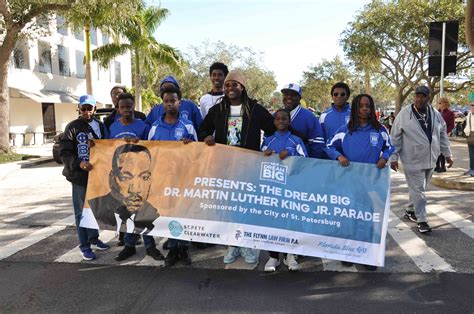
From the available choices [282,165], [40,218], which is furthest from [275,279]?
[40,218]

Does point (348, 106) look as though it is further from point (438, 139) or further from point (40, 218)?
point (40, 218)

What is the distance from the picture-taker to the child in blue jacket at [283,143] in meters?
4.34

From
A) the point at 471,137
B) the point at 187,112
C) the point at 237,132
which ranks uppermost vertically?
the point at 187,112

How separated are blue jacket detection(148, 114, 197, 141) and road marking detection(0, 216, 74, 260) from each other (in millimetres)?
2362

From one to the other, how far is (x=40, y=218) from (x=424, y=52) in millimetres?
26232

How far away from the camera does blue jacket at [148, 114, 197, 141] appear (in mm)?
4621

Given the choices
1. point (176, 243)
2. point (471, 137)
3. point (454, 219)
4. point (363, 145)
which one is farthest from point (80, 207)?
point (471, 137)

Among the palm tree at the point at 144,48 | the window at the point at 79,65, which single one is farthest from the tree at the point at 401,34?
the window at the point at 79,65

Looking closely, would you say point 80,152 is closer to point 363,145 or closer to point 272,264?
point 272,264

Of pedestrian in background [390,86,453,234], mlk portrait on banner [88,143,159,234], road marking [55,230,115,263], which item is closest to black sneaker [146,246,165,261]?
mlk portrait on banner [88,143,159,234]

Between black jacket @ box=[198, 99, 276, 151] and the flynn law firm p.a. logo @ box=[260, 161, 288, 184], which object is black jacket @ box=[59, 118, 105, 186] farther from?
the flynn law firm p.a. logo @ box=[260, 161, 288, 184]

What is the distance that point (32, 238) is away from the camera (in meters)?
5.80

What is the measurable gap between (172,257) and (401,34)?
2512 centimetres

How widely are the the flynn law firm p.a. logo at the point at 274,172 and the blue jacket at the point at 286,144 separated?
0.17m
